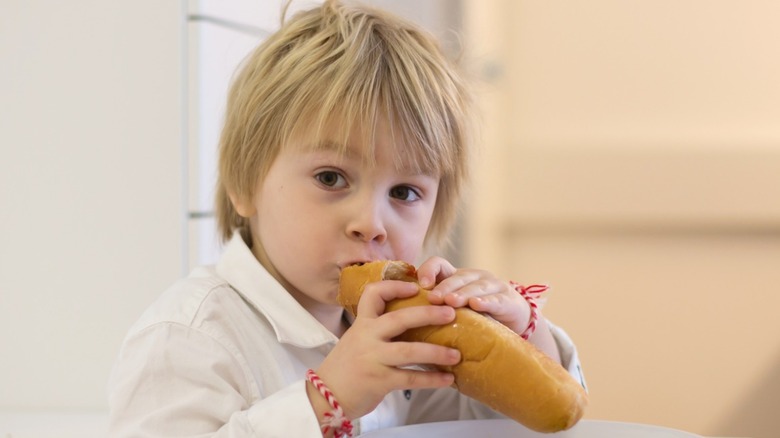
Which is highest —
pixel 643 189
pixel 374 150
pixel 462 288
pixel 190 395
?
pixel 374 150

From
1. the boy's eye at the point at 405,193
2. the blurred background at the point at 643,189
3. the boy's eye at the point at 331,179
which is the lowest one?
the blurred background at the point at 643,189

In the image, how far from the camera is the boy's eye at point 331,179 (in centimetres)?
91

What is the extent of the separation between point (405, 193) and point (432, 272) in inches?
6.2

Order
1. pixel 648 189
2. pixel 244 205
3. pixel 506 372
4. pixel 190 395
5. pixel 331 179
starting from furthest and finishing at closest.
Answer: pixel 648 189
pixel 244 205
pixel 331 179
pixel 190 395
pixel 506 372

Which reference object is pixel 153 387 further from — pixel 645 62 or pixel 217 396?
pixel 645 62

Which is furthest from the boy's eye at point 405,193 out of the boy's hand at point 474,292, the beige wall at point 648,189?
the beige wall at point 648,189

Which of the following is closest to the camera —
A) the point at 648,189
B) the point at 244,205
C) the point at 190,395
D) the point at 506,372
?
the point at 506,372

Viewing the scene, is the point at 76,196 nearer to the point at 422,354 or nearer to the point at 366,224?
the point at 366,224

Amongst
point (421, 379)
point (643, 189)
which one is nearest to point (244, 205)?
point (421, 379)

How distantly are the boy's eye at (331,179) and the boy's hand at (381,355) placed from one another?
0.16 metres

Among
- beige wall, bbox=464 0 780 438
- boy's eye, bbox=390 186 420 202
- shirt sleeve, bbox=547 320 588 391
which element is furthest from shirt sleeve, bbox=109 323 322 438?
beige wall, bbox=464 0 780 438

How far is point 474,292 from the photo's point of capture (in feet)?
2.73

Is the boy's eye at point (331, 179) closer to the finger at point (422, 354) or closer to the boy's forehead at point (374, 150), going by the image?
the boy's forehead at point (374, 150)

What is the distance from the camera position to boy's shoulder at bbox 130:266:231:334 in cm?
87
